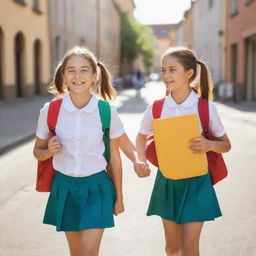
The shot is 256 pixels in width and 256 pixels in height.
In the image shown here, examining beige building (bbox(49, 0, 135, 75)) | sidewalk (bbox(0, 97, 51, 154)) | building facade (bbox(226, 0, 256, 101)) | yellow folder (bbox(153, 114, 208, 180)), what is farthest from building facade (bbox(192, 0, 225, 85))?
yellow folder (bbox(153, 114, 208, 180))

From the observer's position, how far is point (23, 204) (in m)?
5.34

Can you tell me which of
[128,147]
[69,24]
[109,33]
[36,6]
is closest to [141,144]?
[128,147]

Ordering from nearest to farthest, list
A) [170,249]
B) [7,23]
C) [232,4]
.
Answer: [170,249] < [7,23] < [232,4]

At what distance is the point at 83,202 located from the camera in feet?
9.04

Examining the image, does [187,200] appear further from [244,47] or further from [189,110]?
[244,47]

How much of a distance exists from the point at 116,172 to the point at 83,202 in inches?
10.9

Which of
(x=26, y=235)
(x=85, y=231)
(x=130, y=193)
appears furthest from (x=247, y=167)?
(x=85, y=231)

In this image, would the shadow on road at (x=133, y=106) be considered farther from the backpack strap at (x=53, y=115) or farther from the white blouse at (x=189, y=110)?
the backpack strap at (x=53, y=115)

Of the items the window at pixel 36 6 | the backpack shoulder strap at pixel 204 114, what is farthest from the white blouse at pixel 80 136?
the window at pixel 36 6

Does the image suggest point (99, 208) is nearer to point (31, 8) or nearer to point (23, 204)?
point (23, 204)

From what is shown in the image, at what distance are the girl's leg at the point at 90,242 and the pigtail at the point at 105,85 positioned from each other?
86 centimetres

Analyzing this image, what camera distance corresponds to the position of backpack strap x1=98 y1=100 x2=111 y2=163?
9.31ft

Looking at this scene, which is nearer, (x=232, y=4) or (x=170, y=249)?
(x=170, y=249)

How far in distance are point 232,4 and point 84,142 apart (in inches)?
956
